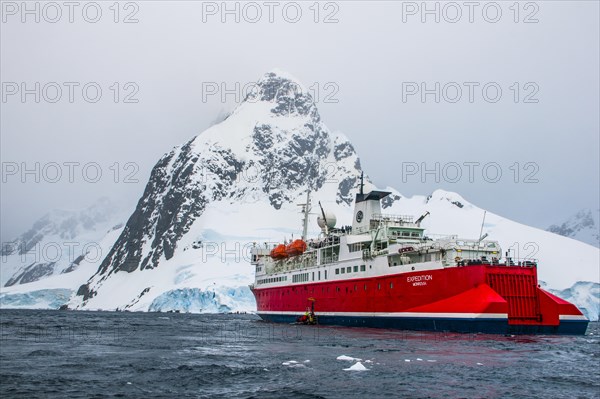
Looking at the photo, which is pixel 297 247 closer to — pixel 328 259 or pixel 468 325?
pixel 328 259

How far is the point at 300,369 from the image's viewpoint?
2516 cm

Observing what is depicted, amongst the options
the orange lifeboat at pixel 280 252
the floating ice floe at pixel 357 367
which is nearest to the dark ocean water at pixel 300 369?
the floating ice floe at pixel 357 367

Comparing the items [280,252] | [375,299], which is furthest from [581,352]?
[280,252]

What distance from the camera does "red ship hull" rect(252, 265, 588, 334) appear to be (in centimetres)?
4056

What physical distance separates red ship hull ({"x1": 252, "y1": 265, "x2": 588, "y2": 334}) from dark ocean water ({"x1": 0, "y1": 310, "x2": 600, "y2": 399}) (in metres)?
2.66

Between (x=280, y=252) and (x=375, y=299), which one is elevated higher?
(x=280, y=252)

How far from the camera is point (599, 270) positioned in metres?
128

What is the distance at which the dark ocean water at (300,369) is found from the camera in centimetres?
2036

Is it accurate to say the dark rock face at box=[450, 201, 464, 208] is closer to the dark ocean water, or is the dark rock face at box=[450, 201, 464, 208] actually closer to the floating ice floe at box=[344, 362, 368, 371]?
the dark ocean water

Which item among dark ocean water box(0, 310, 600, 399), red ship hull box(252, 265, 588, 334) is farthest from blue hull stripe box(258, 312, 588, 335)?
dark ocean water box(0, 310, 600, 399)

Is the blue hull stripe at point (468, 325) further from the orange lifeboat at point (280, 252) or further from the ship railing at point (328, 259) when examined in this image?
the orange lifeboat at point (280, 252)

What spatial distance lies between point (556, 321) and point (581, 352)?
9997 millimetres

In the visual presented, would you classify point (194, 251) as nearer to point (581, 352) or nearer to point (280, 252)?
point (280, 252)

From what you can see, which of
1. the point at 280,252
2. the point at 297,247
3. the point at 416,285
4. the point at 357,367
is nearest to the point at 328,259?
the point at 297,247
